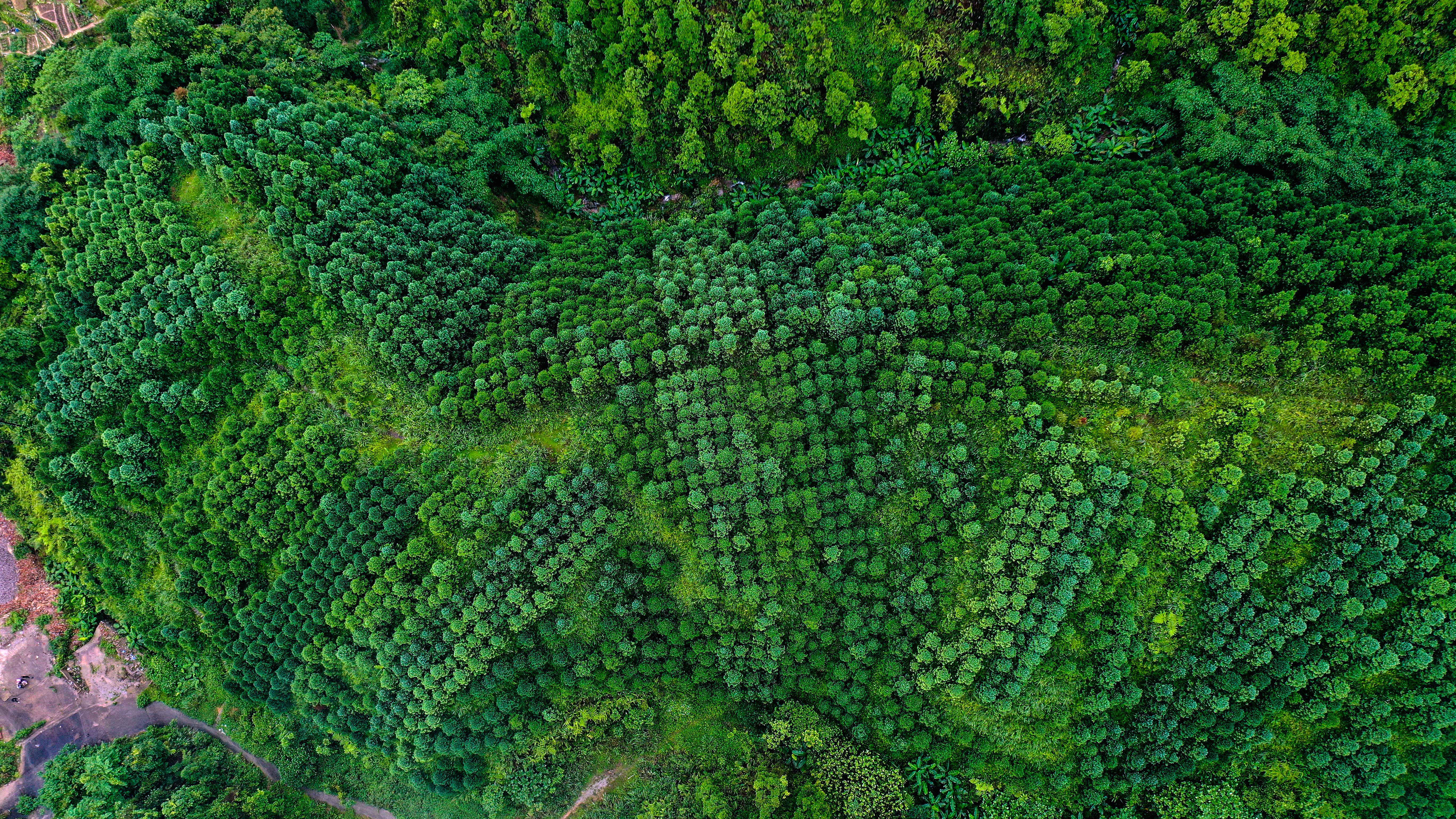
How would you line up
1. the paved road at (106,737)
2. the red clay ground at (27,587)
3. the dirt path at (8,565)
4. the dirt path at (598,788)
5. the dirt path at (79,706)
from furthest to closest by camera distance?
1. the dirt path at (8,565)
2. the red clay ground at (27,587)
3. the dirt path at (79,706)
4. the paved road at (106,737)
5. the dirt path at (598,788)

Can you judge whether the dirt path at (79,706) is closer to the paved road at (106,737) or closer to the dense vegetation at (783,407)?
the paved road at (106,737)

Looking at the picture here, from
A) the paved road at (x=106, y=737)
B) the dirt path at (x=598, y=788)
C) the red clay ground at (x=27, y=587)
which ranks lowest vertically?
the dirt path at (x=598, y=788)

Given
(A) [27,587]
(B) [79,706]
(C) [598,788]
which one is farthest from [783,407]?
(A) [27,587]

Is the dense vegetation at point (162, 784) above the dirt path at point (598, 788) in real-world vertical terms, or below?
above

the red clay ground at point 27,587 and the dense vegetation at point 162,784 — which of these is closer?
the dense vegetation at point 162,784

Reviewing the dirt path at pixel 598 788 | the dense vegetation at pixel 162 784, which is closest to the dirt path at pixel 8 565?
the dense vegetation at pixel 162 784

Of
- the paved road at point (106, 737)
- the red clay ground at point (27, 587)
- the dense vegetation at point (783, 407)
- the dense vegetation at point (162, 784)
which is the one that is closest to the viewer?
the dense vegetation at point (783, 407)

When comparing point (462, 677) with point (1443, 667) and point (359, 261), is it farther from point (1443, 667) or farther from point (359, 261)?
point (1443, 667)
